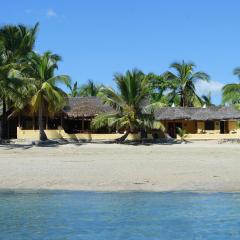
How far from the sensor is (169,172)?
21.9 metres

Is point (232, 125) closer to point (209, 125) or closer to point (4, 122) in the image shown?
point (209, 125)

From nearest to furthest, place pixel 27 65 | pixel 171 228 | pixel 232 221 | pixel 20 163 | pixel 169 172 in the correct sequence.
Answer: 1. pixel 171 228
2. pixel 232 221
3. pixel 169 172
4. pixel 20 163
5. pixel 27 65

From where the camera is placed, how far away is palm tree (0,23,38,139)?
34312mm

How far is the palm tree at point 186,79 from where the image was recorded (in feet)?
186

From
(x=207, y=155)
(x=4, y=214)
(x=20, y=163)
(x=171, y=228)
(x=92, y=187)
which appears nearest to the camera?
(x=171, y=228)

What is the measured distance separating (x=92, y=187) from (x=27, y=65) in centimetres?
1938

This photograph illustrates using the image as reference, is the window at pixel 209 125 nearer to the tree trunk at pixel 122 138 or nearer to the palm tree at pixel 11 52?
the tree trunk at pixel 122 138

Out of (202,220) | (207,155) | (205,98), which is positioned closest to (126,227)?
(202,220)

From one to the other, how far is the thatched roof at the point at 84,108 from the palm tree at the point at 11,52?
186 inches

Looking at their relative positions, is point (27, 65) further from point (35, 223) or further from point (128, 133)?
point (35, 223)

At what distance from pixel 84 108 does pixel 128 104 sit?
21.2 ft

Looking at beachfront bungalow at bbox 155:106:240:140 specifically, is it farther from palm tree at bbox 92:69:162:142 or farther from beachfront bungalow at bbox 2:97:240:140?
palm tree at bbox 92:69:162:142

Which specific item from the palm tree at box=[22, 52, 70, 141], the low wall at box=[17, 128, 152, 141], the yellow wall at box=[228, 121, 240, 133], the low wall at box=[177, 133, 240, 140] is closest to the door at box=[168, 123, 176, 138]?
the low wall at box=[177, 133, 240, 140]

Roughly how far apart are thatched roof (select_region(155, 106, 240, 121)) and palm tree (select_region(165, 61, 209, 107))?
7.46 m
